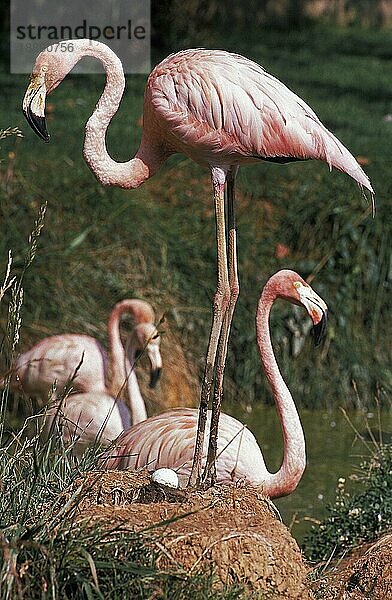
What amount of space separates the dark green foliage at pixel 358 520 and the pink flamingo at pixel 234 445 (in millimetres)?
266

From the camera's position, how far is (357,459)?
20.1 feet

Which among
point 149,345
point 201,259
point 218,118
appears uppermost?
point 218,118

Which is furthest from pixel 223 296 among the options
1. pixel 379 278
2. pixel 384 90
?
pixel 384 90

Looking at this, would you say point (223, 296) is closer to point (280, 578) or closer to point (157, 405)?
point (280, 578)

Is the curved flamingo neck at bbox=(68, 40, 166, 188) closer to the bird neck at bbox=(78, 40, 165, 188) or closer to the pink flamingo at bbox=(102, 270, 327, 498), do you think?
the bird neck at bbox=(78, 40, 165, 188)

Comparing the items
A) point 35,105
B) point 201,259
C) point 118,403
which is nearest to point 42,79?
point 35,105

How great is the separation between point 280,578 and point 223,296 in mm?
1296

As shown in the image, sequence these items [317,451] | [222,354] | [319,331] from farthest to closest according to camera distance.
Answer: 1. [317,451]
2. [319,331]
3. [222,354]

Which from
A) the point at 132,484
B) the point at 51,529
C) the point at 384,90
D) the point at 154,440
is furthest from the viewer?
the point at 384,90

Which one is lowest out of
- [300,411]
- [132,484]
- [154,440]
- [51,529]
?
[300,411]

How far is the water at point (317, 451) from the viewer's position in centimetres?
551

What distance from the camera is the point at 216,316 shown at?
4.10 metres

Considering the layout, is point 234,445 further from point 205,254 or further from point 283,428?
point 205,254

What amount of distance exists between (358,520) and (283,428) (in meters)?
0.48
